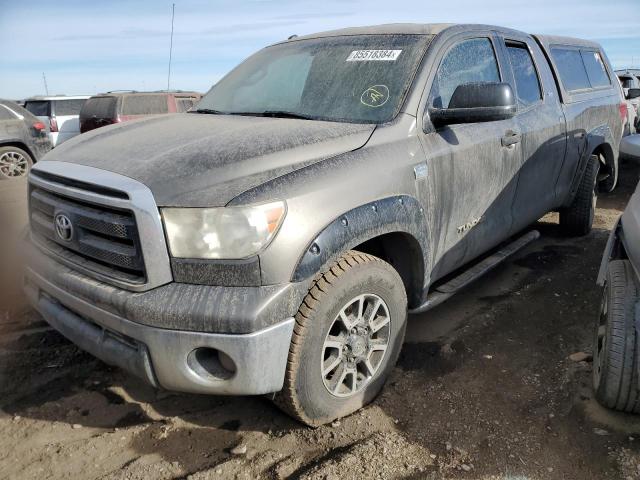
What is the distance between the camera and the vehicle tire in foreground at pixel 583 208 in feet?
15.8

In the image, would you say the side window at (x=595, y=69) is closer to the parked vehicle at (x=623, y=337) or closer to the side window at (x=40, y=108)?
the parked vehicle at (x=623, y=337)

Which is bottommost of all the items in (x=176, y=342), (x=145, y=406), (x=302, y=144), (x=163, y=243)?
(x=145, y=406)

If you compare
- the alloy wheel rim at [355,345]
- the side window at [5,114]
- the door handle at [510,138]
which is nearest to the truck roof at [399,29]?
the door handle at [510,138]

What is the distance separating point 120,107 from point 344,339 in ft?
32.0

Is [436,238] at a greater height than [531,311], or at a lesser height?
greater

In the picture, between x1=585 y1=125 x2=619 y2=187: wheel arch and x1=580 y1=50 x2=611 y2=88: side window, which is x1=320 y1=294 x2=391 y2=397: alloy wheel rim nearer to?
x1=585 y1=125 x2=619 y2=187: wheel arch

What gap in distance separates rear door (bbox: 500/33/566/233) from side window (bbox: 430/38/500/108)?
0.78 ft

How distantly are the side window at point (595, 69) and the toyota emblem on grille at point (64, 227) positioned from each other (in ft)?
15.6

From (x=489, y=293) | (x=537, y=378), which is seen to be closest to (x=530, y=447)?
(x=537, y=378)

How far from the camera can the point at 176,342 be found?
198 cm

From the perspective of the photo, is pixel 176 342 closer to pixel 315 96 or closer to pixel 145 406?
pixel 145 406

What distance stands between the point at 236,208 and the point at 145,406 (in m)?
1.33

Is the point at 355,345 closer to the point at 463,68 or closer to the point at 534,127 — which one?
the point at 463,68

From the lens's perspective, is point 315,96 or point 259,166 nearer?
point 259,166
